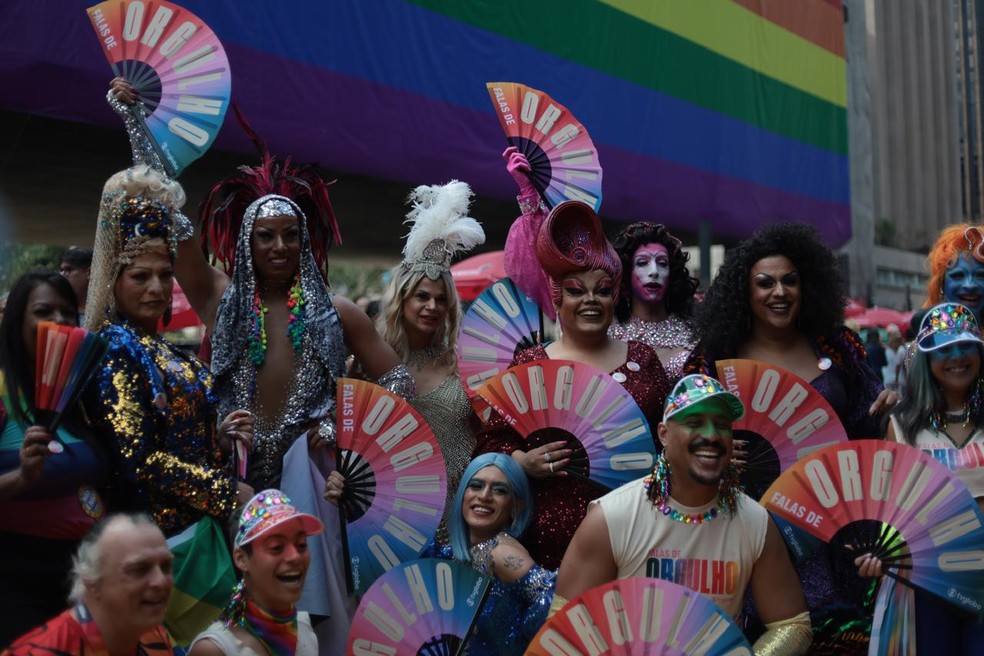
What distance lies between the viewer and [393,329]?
474cm

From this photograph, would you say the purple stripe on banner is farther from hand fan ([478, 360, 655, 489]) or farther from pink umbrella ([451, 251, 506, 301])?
hand fan ([478, 360, 655, 489])

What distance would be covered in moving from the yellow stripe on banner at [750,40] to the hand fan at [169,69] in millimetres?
8215

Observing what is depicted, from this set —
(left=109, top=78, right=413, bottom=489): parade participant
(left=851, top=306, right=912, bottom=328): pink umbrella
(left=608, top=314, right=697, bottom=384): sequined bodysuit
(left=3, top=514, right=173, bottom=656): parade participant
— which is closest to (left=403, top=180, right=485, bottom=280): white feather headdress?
(left=109, top=78, right=413, bottom=489): parade participant

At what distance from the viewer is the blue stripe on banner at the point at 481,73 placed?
8.54 m

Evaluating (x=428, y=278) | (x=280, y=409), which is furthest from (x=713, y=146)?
(x=280, y=409)

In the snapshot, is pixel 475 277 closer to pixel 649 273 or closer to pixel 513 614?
pixel 649 273

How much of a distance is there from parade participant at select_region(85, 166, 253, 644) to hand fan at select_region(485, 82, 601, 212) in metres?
1.63

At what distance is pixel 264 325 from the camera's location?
4.00 meters

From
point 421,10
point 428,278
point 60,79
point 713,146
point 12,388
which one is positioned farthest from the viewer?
point 713,146

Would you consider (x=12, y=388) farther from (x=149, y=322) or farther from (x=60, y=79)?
(x=60, y=79)

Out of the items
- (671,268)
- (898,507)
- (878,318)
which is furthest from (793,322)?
(878,318)

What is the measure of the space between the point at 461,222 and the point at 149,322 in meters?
1.70

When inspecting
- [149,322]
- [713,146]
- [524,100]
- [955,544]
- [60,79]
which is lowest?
[955,544]

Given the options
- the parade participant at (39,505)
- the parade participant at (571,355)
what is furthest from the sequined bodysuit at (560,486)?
the parade participant at (39,505)
